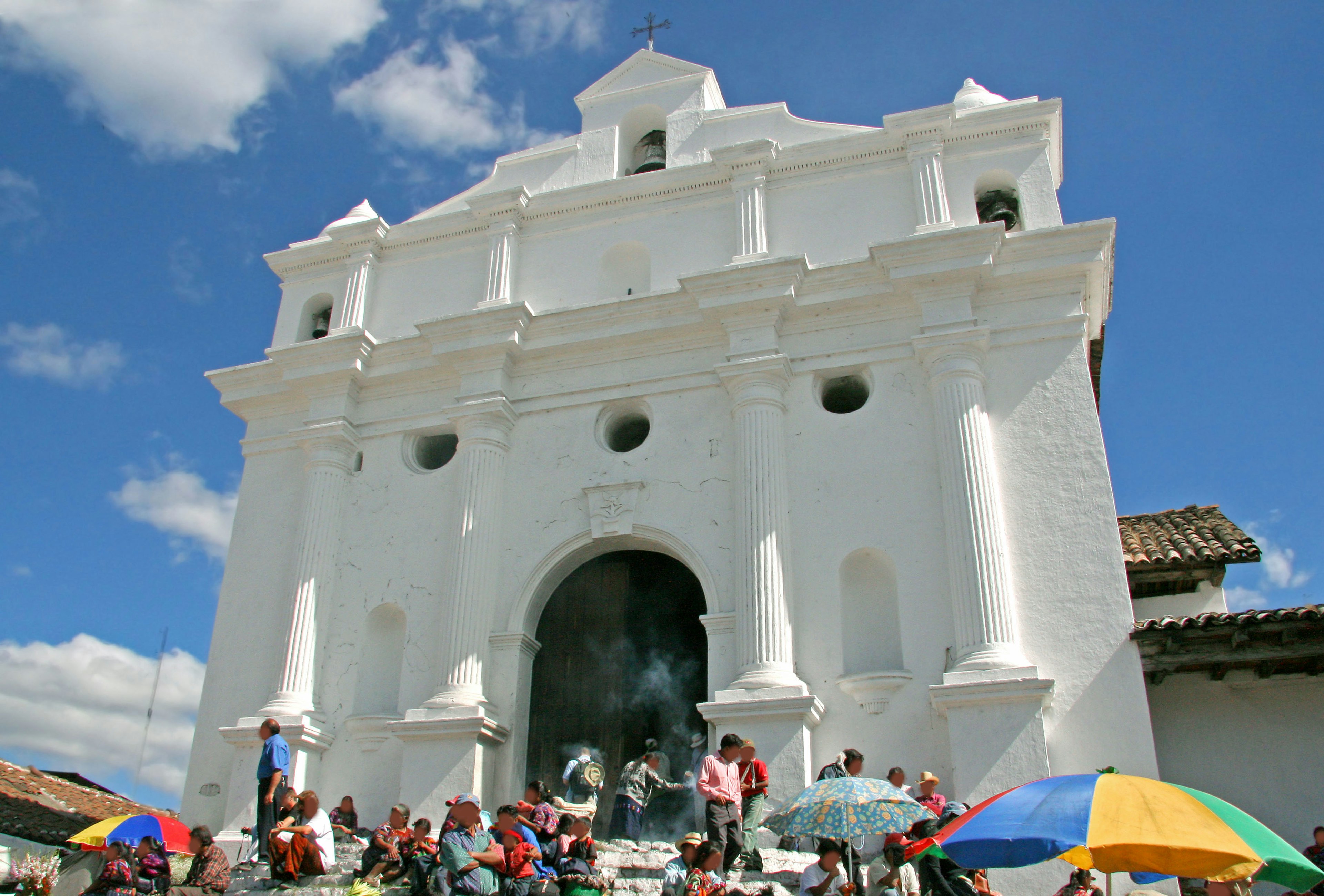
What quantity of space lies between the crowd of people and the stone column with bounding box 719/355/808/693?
1117mm

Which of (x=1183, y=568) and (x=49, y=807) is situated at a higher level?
(x=1183, y=568)

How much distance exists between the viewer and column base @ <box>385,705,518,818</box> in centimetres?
1373

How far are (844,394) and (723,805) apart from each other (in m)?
7.73

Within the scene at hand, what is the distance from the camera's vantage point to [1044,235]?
14.7 m

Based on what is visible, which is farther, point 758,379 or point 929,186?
point 929,186

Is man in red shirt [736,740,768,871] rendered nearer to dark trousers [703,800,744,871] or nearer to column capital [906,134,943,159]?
dark trousers [703,800,744,871]

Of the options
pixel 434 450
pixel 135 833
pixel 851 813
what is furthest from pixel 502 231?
pixel 851 813

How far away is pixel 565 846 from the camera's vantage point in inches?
404

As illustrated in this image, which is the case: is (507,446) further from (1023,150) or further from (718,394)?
(1023,150)

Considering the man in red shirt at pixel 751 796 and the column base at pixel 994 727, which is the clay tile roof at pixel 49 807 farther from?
the column base at pixel 994 727

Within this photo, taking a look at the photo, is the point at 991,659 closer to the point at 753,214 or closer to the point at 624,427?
the point at 624,427

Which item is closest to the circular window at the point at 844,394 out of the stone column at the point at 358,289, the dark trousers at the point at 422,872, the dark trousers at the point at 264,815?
the stone column at the point at 358,289

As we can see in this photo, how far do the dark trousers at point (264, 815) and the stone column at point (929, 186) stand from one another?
11075mm

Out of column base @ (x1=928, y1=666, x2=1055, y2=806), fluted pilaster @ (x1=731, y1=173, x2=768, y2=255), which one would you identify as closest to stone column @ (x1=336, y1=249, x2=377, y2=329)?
fluted pilaster @ (x1=731, y1=173, x2=768, y2=255)
